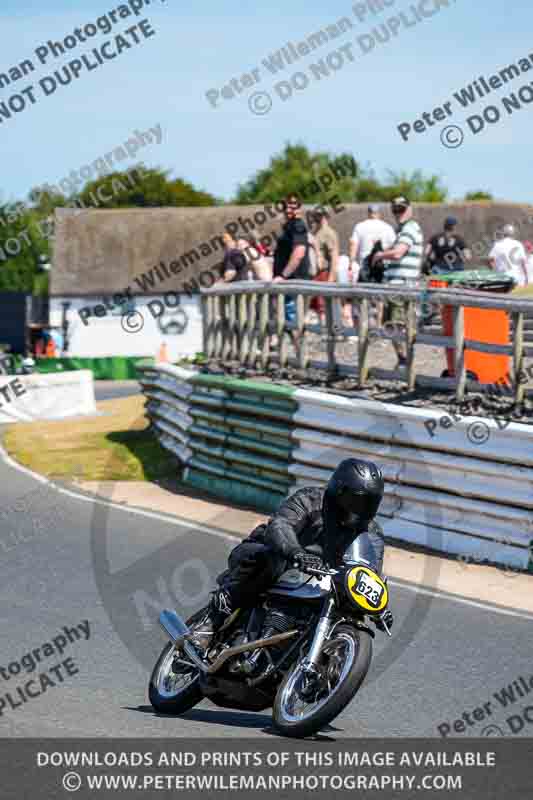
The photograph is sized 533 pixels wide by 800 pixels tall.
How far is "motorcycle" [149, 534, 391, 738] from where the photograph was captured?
609 cm

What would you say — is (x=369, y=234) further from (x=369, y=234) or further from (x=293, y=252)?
(x=293, y=252)

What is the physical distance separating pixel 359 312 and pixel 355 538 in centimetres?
748

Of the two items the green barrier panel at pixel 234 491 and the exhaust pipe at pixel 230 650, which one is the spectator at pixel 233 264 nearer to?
the green barrier panel at pixel 234 491

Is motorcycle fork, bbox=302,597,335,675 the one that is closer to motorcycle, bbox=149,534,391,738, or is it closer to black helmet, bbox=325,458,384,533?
motorcycle, bbox=149,534,391,738

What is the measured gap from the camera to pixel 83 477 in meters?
17.4

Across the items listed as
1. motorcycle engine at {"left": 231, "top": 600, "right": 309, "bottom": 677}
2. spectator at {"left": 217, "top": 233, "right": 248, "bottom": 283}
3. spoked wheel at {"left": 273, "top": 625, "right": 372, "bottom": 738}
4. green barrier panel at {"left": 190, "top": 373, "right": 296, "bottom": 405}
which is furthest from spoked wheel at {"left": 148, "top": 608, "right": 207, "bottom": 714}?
spectator at {"left": 217, "top": 233, "right": 248, "bottom": 283}

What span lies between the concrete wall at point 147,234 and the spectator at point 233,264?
48.0 m

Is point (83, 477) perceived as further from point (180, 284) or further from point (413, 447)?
point (180, 284)

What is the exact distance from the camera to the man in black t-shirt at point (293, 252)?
15867mm

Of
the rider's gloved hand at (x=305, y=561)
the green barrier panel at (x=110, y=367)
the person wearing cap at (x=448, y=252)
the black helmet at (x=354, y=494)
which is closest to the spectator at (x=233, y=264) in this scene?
the person wearing cap at (x=448, y=252)

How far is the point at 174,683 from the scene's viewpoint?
703 centimetres

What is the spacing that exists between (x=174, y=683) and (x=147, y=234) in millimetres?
63653

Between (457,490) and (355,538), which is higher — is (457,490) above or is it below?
below
